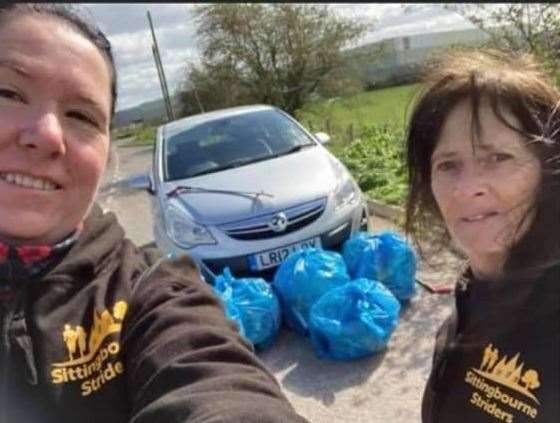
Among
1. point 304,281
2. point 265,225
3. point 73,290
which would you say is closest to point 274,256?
point 265,225

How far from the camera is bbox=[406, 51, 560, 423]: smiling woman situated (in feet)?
4.47

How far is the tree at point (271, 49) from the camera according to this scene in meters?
22.4

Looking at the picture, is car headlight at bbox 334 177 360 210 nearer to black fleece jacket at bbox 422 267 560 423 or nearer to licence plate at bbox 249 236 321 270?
licence plate at bbox 249 236 321 270

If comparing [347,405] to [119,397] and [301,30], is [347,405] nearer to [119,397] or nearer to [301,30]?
[119,397]

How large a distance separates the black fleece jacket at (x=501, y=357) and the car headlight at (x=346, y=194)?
3317 mm

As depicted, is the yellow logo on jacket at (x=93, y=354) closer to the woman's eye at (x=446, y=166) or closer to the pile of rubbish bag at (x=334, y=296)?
the woman's eye at (x=446, y=166)

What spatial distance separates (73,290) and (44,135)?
0.32m

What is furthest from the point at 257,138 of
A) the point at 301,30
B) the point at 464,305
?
the point at 301,30

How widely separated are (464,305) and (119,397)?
91 centimetres

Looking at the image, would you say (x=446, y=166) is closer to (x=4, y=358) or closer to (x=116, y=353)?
(x=116, y=353)

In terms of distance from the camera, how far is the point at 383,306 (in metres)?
3.81

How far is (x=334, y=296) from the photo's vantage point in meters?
3.86

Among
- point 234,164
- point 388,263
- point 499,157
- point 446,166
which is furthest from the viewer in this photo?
point 234,164

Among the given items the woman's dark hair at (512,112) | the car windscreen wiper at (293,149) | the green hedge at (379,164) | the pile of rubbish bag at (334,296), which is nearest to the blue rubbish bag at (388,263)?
the pile of rubbish bag at (334,296)
